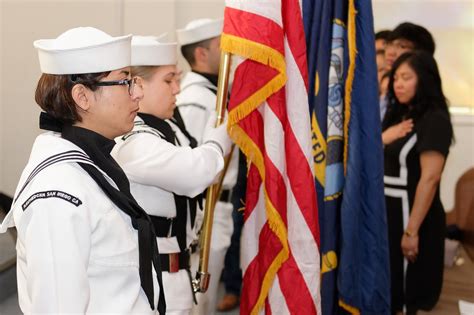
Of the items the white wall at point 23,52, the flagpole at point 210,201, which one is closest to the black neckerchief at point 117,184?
the flagpole at point 210,201

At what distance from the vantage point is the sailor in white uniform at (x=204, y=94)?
2.72 meters

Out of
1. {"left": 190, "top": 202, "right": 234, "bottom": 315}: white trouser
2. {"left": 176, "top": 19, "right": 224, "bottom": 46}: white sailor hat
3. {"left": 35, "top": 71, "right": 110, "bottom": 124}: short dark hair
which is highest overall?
{"left": 176, "top": 19, "right": 224, "bottom": 46}: white sailor hat

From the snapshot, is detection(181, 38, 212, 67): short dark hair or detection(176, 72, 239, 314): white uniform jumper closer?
detection(176, 72, 239, 314): white uniform jumper

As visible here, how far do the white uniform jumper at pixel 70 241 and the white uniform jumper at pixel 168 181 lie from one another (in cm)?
44

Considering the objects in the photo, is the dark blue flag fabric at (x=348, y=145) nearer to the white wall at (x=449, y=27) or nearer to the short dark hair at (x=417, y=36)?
the short dark hair at (x=417, y=36)

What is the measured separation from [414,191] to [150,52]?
5.14 ft

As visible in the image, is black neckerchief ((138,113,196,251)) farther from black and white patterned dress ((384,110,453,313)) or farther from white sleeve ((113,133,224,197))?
black and white patterned dress ((384,110,453,313))

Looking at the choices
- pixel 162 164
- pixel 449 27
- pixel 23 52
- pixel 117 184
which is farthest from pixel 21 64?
pixel 449 27

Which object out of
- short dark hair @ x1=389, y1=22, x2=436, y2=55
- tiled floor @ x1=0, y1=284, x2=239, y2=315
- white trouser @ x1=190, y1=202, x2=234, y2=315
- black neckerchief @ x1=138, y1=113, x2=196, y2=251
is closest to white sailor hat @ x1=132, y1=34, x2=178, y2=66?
black neckerchief @ x1=138, y1=113, x2=196, y2=251

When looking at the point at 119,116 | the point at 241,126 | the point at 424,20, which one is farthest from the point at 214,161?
the point at 424,20

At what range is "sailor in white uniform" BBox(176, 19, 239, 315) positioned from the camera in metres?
2.72

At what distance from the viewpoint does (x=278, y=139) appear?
83.0 inches

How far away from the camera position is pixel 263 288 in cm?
213

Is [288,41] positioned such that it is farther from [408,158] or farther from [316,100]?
[408,158]
